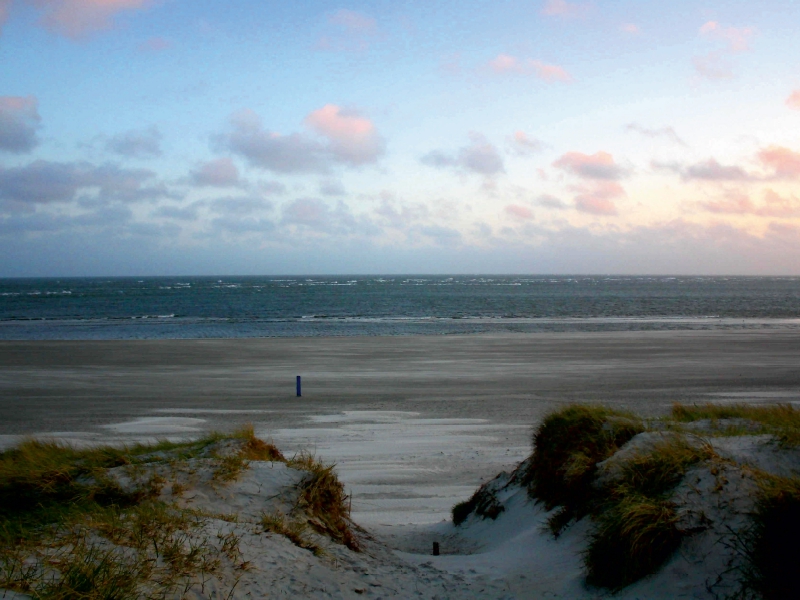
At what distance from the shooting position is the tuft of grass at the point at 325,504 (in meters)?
5.86

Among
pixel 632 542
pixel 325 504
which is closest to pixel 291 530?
pixel 325 504

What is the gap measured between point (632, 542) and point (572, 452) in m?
2.22

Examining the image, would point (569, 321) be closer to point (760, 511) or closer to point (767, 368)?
point (767, 368)

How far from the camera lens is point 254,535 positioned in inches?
203

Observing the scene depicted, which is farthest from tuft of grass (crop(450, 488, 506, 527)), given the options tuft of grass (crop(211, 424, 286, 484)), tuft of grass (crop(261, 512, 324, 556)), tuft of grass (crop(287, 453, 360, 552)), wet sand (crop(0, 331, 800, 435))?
wet sand (crop(0, 331, 800, 435))

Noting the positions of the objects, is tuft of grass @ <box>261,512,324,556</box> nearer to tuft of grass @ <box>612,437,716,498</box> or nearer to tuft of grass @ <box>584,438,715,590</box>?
tuft of grass @ <box>584,438,715,590</box>

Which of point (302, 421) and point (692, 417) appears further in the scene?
point (302, 421)

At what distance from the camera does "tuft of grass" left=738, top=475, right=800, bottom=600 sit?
13.1ft

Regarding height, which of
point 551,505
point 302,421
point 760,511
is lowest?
point 302,421

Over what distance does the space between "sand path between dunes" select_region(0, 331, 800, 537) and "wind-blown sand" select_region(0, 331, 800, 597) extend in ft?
0.20

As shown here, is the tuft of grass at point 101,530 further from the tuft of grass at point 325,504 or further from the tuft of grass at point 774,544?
the tuft of grass at point 774,544

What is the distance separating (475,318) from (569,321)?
333 inches

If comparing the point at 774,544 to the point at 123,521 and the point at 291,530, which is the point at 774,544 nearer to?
the point at 291,530

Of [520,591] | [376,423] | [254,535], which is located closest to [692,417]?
[520,591]
